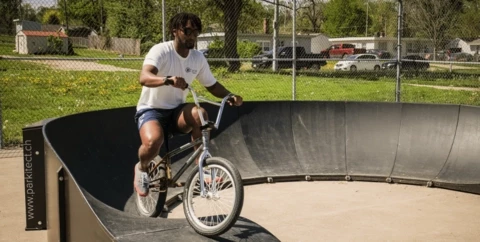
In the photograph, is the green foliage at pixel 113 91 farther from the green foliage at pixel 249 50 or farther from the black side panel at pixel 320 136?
the green foliage at pixel 249 50

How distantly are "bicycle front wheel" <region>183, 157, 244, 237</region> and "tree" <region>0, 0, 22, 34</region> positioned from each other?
843 centimetres

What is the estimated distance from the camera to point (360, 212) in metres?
6.48

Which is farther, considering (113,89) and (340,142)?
(113,89)

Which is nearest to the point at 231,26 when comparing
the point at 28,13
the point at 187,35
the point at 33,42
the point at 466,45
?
the point at 466,45

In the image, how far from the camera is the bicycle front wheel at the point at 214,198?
3.90 m

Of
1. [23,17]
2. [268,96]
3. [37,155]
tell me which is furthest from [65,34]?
[37,155]

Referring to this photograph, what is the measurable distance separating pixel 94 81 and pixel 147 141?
42.0 feet

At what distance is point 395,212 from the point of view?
256 inches

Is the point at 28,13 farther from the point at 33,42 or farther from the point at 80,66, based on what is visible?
the point at 80,66

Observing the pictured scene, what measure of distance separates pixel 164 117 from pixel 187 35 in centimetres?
80

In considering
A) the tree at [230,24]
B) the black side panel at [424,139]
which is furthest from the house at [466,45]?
the black side panel at [424,139]

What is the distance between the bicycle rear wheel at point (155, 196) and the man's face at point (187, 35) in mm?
1185

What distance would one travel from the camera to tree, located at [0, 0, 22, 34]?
1115 cm

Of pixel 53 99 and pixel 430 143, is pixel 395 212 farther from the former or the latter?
pixel 53 99
